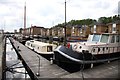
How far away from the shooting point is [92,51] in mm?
16094

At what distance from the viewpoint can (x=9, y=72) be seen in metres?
19.2

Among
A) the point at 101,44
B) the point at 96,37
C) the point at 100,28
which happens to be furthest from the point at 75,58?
the point at 100,28

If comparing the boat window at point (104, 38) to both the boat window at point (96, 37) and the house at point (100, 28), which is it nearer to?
the boat window at point (96, 37)

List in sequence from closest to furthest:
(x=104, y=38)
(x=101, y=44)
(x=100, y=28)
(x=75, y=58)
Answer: (x=75, y=58) → (x=101, y=44) → (x=104, y=38) → (x=100, y=28)

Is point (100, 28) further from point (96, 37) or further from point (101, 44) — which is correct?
point (101, 44)

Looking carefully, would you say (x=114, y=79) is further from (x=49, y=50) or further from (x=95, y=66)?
(x=49, y=50)

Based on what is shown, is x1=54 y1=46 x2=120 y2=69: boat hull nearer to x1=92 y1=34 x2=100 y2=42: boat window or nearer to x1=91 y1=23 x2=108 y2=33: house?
x1=92 y1=34 x2=100 y2=42: boat window

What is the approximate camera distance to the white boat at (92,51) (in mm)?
15047

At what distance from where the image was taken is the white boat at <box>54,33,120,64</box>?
1505 centimetres

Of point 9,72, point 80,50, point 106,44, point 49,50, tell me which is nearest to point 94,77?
point 80,50

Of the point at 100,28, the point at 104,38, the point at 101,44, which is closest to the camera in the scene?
the point at 101,44

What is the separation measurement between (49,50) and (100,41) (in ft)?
29.9

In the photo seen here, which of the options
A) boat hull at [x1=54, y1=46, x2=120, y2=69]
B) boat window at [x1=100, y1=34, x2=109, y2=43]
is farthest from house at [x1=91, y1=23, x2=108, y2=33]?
boat hull at [x1=54, y1=46, x2=120, y2=69]

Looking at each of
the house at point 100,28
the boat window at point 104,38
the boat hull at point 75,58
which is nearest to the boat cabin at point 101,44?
the boat window at point 104,38
